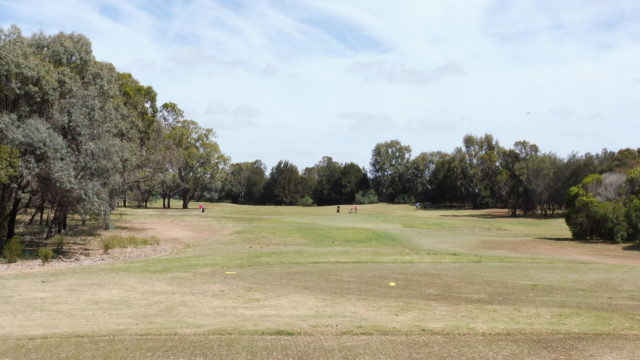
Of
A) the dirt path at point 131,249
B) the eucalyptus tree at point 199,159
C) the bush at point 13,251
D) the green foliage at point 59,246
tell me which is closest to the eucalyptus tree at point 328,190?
the eucalyptus tree at point 199,159

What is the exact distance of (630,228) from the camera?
4266cm

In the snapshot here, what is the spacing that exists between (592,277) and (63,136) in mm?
29991

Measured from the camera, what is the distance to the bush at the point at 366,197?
14525cm

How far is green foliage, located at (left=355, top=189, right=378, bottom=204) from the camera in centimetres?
14512

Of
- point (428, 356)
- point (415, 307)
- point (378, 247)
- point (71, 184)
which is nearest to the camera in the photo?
point (428, 356)

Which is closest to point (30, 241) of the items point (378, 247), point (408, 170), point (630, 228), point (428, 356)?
point (378, 247)

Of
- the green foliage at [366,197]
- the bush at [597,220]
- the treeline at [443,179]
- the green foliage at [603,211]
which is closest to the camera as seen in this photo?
the green foliage at [603,211]

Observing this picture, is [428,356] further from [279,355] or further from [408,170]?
[408,170]

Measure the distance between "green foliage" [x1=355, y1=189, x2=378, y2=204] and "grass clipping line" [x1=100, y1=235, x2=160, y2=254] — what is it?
105 m

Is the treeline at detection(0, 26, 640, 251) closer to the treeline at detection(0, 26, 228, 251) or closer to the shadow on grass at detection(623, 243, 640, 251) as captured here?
the treeline at detection(0, 26, 228, 251)

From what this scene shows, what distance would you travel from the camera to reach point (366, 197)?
484ft

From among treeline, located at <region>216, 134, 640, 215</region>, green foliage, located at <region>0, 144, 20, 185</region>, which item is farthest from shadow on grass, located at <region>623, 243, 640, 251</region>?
treeline, located at <region>216, 134, 640, 215</region>

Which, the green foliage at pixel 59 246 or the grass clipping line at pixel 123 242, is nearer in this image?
the green foliage at pixel 59 246

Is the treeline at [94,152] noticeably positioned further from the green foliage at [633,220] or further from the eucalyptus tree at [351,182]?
Result: the eucalyptus tree at [351,182]
